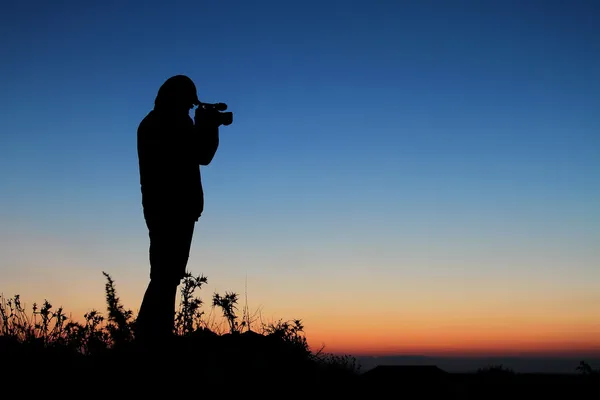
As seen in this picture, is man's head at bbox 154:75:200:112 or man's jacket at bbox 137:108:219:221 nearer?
man's jacket at bbox 137:108:219:221

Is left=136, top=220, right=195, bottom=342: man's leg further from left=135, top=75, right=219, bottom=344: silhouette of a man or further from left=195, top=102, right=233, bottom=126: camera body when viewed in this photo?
left=195, top=102, right=233, bottom=126: camera body

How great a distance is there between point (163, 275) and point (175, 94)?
236 centimetres

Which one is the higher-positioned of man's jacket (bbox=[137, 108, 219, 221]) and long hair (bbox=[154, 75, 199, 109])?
long hair (bbox=[154, 75, 199, 109])

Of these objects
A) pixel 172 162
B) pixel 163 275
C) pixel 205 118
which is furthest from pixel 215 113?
pixel 163 275

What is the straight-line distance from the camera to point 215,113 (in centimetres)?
776

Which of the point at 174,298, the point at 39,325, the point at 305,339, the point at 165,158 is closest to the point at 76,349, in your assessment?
the point at 39,325

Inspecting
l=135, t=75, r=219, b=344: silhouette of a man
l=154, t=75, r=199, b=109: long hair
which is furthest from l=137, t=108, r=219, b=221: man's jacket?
l=154, t=75, r=199, b=109: long hair

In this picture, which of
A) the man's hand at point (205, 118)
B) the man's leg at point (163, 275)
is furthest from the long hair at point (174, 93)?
the man's leg at point (163, 275)

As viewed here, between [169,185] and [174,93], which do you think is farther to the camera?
[174,93]

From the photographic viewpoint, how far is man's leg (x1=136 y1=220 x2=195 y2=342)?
7016mm

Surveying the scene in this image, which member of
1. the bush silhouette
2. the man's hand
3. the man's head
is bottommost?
the bush silhouette

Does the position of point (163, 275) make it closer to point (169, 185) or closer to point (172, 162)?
point (169, 185)

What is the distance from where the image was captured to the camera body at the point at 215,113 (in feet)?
25.3

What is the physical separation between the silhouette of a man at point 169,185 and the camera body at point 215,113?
1 cm
